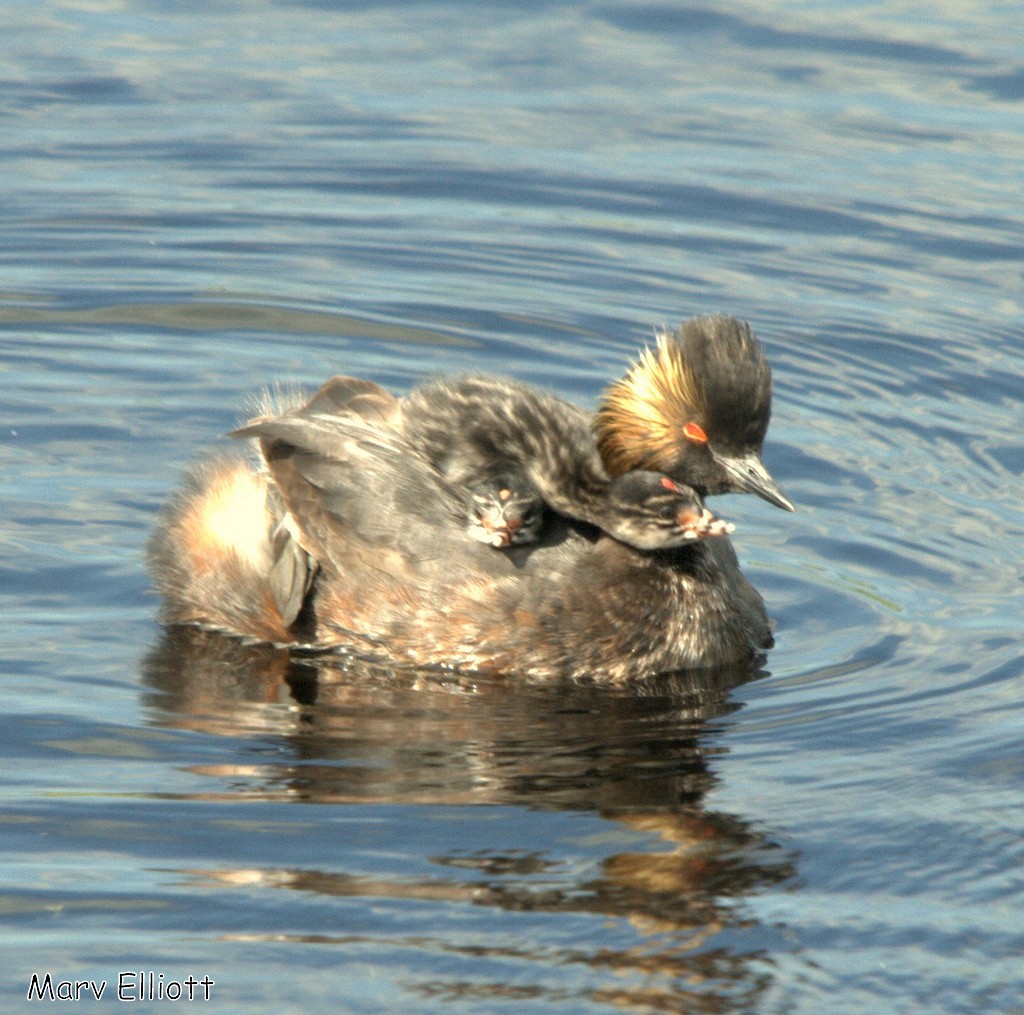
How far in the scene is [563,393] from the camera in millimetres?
10578

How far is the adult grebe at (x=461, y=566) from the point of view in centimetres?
788

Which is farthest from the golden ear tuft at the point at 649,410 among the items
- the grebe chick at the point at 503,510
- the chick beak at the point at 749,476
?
the grebe chick at the point at 503,510

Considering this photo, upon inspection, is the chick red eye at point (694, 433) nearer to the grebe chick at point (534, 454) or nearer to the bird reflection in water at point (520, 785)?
the grebe chick at point (534, 454)

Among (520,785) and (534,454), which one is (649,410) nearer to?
(534,454)

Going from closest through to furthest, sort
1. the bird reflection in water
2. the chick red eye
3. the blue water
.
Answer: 1. the bird reflection in water
2. the blue water
3. the chick red eye

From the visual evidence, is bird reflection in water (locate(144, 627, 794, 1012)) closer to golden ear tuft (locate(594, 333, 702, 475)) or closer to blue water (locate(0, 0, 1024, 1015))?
blue water (locate(0, 0, 1024, 1015))

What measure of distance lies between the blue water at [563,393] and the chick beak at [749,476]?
26.4 inches

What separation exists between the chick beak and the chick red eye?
0.29ft

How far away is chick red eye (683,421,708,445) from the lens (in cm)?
784

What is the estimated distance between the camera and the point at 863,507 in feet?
30.7

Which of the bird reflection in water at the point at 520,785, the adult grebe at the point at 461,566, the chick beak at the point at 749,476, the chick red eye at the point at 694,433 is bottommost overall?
the bird reflection in water at the point at 520,785

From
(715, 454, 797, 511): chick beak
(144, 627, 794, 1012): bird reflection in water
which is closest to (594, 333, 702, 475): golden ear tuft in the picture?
(715, 454, 797, 511): chick beak

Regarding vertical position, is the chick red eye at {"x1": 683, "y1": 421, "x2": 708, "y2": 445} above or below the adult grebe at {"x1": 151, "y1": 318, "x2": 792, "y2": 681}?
above

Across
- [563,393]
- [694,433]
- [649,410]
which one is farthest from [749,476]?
[563,393]
